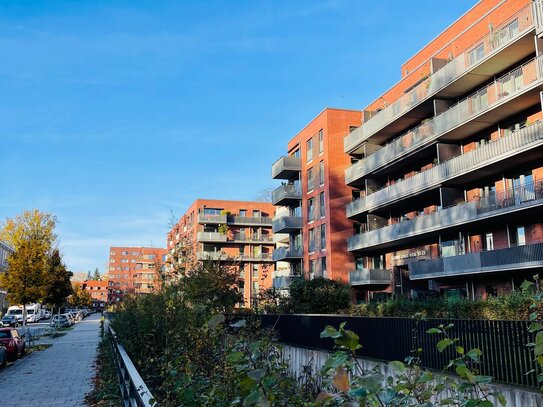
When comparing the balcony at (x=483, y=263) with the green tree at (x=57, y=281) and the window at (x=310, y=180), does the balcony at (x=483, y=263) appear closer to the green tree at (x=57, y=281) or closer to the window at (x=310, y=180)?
the window at (x=310, y=180)

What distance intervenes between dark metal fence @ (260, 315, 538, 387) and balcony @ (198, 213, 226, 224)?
5785 centimetres

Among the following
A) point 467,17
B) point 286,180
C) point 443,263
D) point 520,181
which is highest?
point 467,17

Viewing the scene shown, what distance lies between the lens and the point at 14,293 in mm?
37656

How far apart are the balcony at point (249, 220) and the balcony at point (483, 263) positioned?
46.3 meters

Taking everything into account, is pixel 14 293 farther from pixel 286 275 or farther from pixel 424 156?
pixel 424 156

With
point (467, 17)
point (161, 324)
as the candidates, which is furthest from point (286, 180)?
point (161, 324)

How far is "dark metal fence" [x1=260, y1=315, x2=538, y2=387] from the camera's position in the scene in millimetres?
8914

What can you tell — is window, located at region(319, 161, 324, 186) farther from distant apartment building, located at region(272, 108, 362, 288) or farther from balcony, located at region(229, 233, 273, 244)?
balcony, located at region(229, 233, 273, 244)

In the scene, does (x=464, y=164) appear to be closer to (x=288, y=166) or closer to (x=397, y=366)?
(x=288, y=166)

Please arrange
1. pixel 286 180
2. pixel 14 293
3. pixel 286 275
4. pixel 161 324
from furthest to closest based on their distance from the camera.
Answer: pixel 286 180 < pixel 286 275 < pixel 14 293 < pixel 161 324

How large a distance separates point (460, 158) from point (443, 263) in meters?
5.68

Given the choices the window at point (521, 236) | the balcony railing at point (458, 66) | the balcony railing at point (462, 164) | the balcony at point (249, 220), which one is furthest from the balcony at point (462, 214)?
the balcony at point (249, 220)

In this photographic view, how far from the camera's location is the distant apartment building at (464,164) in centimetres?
2375

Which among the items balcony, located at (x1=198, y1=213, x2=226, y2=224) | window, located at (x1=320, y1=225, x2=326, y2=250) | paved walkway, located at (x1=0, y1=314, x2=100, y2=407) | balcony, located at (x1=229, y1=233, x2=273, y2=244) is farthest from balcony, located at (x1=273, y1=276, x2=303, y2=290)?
balcony, located at (x1=198, y1=213, x2=226, y2=224)
